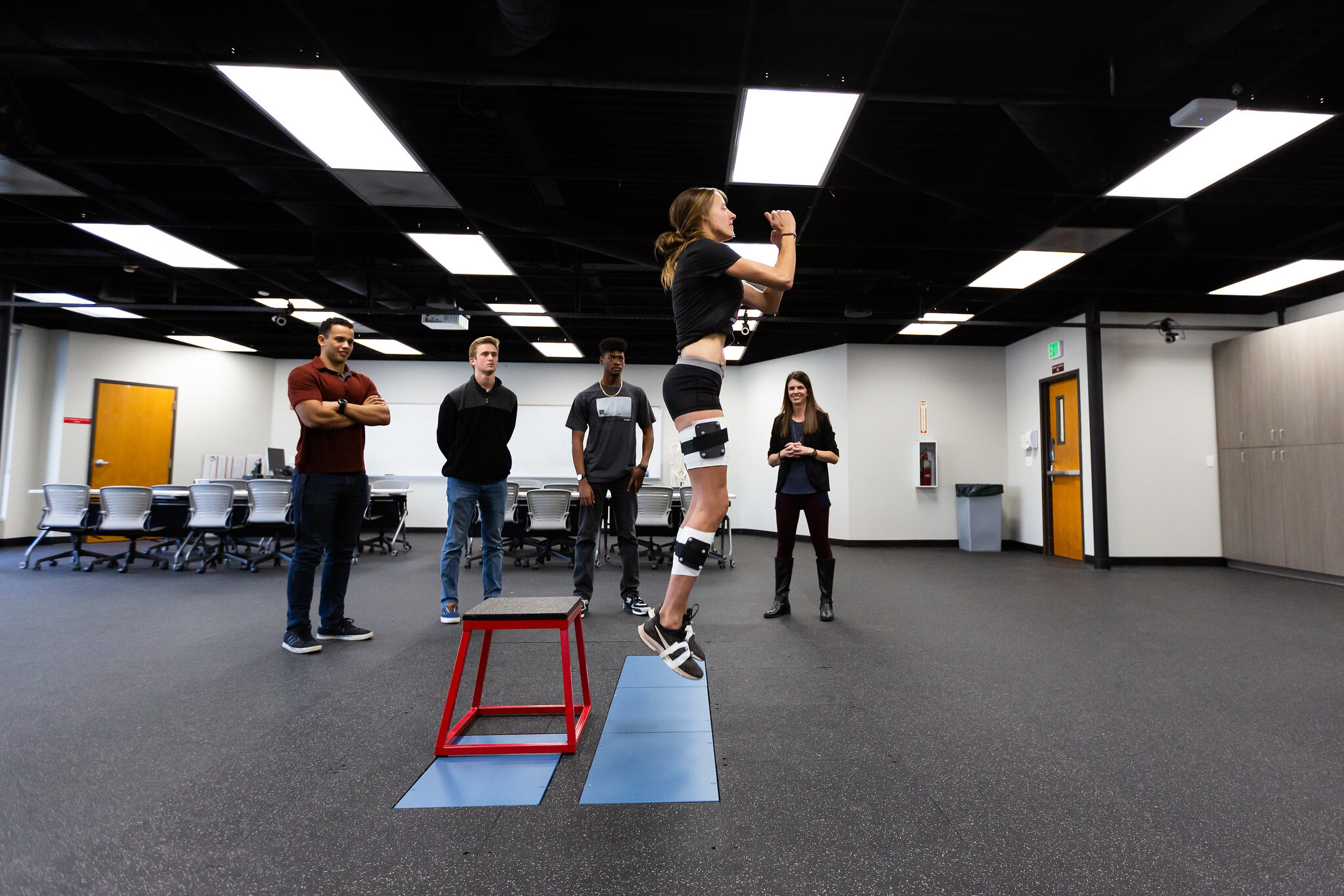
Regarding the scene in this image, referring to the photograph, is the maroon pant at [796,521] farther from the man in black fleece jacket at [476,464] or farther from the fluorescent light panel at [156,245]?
the fluorescent light panel at [156,245]

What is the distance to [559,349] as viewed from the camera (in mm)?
9898

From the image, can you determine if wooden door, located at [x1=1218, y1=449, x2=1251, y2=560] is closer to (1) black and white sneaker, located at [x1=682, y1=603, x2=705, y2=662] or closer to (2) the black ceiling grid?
(2) the black ceiling grid

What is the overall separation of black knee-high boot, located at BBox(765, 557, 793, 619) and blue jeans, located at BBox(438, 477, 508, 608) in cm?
175

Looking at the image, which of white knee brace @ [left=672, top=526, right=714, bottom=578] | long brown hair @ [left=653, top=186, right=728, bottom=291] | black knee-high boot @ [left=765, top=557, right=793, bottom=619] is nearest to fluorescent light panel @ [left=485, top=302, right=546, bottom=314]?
black knee-high boot @ [left=765, top=557, right=793, bottom=619]

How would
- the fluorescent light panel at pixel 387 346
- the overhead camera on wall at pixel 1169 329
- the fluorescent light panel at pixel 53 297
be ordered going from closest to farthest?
the overhead camera on wall at pixel 1169 329, the fluorescent light panel at pixel 53 297, the fluorescent light panel at pixel 387 346

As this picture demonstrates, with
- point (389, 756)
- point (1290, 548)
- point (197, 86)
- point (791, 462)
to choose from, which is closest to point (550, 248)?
point (197, 86)

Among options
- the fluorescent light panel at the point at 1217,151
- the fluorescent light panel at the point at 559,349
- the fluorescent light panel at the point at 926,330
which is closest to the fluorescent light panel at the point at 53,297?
the fluorescent light panel at the point at 559,349

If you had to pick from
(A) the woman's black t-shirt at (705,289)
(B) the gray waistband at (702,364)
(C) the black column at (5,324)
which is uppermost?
(C) the black column at (5,324)

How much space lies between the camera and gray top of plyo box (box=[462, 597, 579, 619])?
1.81 m

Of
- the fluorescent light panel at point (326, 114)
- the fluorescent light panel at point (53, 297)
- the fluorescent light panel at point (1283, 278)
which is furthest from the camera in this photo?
the fluorescent light panel at point (53, 297)

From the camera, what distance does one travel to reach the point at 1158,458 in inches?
274

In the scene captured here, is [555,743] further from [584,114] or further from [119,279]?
[119,279]

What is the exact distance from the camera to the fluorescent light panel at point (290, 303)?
734 cm

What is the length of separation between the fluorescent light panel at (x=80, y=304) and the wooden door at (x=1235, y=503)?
12901 millimetres
